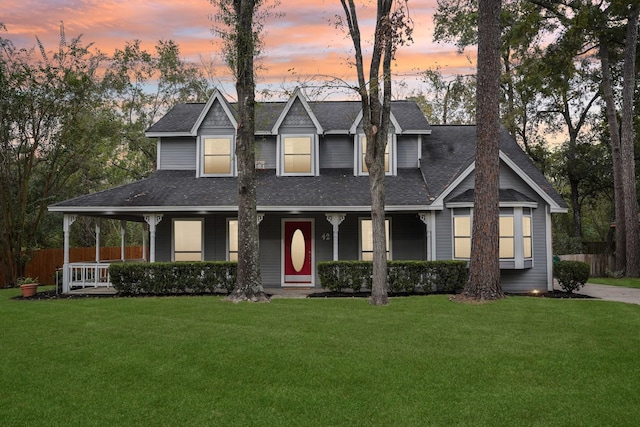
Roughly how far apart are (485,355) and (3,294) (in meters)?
17.2

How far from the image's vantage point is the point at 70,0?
59.4 ft

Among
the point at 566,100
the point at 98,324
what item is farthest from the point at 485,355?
the point at 566,100

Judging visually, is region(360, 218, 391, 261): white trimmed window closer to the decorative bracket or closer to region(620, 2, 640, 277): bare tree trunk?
the decorative bracket

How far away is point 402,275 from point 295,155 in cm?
701

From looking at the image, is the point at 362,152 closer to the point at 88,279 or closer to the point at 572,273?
the point at 572,273

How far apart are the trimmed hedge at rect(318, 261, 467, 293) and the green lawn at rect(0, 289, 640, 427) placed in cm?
406

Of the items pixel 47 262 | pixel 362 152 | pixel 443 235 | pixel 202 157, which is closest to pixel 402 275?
pixel 443 235

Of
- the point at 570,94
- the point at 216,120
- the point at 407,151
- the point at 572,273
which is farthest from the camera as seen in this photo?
the point at 570,94

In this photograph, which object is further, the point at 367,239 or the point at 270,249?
the point at 270,249

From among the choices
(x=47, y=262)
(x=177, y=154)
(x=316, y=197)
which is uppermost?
(x=177, y=154)

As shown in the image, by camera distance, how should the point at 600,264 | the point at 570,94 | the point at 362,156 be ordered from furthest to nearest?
the point at 570,94 → the point at 600,264 → the point at 362,156

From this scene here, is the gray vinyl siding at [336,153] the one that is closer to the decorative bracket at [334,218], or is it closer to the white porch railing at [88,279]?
the decorative bracket at [334,218]

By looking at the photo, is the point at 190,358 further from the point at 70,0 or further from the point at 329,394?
the point at 70,0

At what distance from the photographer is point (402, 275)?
16.9 metres
